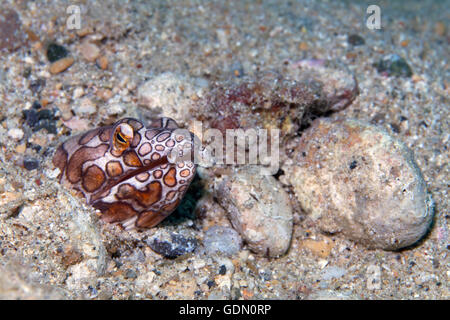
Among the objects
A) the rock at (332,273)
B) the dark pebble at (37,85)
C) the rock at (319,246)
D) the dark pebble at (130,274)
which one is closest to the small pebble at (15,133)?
the dark pebble at (37,85)

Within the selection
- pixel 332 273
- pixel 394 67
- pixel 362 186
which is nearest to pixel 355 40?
pixel 394 67

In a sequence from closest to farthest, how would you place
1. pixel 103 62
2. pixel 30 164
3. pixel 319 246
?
pixel 319 246
pixel 30 164
pixel 103 62

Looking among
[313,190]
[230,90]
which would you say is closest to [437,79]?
[313,190]

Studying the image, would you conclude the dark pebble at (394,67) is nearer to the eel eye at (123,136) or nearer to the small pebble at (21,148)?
the eel eye at (123,136)

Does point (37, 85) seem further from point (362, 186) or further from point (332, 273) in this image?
point (332, 273)
